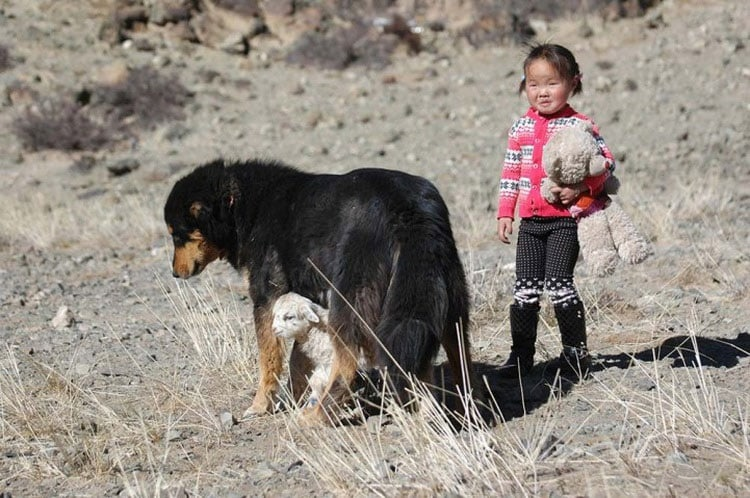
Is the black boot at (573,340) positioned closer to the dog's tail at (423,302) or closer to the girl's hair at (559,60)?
the dog's tail at (423,302)

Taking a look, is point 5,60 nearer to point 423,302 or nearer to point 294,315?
point 294,315

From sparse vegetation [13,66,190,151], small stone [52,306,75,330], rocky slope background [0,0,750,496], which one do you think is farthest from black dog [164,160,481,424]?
sparse vegetation [13,66,190,151]

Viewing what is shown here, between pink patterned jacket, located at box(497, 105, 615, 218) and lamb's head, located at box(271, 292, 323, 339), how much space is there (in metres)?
1.05

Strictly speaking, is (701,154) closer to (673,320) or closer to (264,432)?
(673,320)

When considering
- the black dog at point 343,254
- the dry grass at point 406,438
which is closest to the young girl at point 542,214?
the dry grass at point 406,438

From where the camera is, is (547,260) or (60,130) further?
(60,130)

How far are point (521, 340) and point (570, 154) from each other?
110cm

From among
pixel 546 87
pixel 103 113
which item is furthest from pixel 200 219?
pixel 103 113

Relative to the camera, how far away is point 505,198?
488cm

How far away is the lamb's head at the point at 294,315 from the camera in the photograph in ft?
15.0

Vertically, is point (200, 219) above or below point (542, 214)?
below

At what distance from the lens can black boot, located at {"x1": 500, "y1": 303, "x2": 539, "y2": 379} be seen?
5000 mm

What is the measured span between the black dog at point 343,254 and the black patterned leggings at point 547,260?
0.67 meters

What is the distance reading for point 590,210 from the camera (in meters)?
4.65
